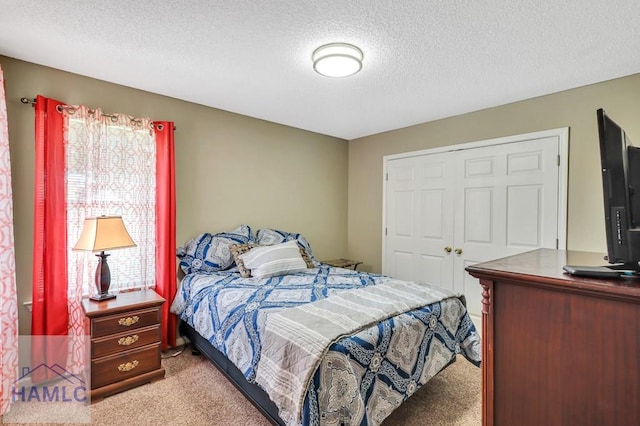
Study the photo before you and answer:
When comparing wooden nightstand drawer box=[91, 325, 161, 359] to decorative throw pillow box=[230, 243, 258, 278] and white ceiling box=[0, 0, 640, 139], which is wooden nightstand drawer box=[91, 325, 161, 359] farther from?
white ceiling box=[0, 0, 640, 139]

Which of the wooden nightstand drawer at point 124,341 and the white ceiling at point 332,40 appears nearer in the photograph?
the white ceiling at point 332,40

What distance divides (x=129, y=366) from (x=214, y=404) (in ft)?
2.27

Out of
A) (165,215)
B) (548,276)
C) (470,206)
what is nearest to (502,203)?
(470,206)

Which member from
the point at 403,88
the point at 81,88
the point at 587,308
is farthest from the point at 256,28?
the point at 587,308

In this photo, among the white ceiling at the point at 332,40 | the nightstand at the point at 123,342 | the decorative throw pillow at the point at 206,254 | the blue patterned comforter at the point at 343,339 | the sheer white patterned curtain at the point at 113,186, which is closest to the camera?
the blue patterned comforter at the point at 343,339

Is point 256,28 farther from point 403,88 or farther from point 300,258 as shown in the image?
point 300,258

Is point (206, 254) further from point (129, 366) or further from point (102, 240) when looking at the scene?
point (129, 366)

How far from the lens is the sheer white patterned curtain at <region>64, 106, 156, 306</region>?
234 cm

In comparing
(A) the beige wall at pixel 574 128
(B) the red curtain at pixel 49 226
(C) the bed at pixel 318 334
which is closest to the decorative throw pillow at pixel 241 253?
(C) the bed at pixel 318 334

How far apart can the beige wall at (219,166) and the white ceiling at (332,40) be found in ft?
0.41

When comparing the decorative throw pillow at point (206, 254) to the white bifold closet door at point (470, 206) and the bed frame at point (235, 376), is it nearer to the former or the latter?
the bed frame at point (235, 376)

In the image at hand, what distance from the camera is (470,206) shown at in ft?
10.8

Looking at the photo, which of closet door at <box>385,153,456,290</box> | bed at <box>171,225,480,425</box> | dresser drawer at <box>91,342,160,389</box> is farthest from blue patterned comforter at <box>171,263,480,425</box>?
closet door at <box>385,153,456,290</box>

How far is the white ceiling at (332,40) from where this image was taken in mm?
1633
